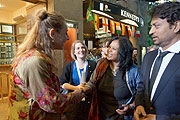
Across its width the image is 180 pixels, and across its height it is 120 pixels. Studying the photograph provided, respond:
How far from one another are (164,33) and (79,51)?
1597mm

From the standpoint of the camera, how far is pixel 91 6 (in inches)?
190

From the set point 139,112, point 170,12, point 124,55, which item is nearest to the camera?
point 170,12

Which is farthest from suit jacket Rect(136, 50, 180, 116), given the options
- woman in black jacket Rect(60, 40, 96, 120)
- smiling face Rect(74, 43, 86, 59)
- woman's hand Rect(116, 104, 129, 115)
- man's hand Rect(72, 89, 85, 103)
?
smiling face Rect(74, 43, 86, 59)

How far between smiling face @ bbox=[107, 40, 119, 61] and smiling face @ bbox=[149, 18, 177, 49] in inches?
25.7

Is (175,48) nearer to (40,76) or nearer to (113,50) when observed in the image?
(113,50)

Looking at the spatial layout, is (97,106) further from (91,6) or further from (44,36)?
(91,6)

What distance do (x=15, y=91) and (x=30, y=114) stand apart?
0.22 meters

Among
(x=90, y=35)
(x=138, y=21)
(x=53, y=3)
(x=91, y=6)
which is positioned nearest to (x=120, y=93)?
(x=53, y=3)

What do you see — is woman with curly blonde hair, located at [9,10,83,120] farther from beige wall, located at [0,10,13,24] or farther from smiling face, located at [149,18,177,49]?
beige wall, located at [0,10,13,24]

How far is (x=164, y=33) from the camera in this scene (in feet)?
3.66

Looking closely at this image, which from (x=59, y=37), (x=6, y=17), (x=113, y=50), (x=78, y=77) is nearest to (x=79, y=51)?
(x=78, y=77)

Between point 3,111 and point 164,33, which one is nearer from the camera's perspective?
point 164,33

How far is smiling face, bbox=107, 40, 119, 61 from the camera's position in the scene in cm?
179

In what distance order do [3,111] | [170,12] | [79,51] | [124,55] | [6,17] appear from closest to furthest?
[170,12]
[124,55]
[79,51]
[3,111]
[6,17]
